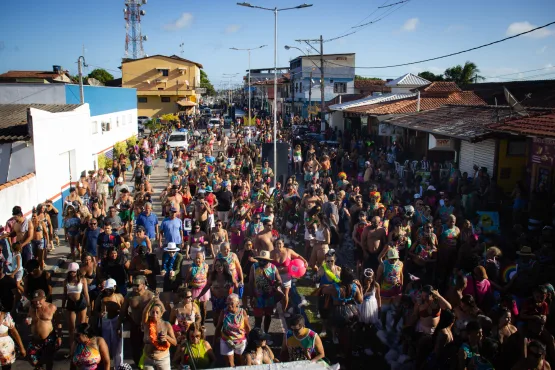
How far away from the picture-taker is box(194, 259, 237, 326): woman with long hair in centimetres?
705

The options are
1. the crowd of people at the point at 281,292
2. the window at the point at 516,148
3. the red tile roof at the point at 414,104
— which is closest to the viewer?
the crowd of people at the point at 281,292

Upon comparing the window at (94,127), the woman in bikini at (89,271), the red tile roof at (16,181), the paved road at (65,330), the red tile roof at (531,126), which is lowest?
the paved road at (65,330)

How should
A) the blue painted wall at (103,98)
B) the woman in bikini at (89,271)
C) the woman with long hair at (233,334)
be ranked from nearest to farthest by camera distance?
the woman with long hair at (233,334), the woman in bikini at (89,271), the blue painted wall at (103,98)

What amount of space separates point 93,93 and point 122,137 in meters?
A: 7.18

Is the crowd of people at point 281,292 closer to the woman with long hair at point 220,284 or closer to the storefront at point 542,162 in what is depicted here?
the woman with long hair at point 220,284

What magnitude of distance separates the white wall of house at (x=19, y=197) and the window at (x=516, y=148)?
13.5m

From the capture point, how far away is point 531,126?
11.9m

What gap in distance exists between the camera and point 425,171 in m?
16.5

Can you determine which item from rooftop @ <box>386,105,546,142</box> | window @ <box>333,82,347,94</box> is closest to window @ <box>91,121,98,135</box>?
rooftop @ <box>386,105,546,142</box>

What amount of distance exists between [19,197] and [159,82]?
159 ft

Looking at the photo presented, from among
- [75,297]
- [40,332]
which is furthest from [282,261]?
[40,332]

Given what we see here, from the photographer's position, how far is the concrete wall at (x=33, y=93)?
2067cm

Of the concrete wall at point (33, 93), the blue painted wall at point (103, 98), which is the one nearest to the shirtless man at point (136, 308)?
the concrete wall at point (33, 93)

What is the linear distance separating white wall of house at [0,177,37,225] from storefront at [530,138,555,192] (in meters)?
13.1
